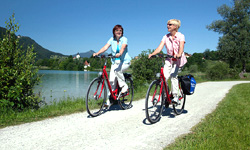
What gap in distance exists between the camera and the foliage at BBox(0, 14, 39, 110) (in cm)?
542

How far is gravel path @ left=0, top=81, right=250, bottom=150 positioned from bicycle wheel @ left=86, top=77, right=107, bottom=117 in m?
0.22

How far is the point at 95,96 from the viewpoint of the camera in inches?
194

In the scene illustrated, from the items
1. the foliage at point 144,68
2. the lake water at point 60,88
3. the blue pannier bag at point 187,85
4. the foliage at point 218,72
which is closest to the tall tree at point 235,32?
the foliage at point 218,72

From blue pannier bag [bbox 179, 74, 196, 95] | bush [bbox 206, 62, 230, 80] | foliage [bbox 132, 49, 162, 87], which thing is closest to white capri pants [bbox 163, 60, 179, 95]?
blue pannier bag [bbox 179, 74, 196, 95]

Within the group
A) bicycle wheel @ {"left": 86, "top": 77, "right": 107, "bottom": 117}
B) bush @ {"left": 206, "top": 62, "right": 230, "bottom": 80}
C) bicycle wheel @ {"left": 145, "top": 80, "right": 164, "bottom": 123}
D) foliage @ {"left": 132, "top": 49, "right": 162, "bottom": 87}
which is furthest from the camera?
bush @ {"left": 206, "top": 62, "right": 230, "bottom": 80}

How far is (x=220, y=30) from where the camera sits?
35.9 m

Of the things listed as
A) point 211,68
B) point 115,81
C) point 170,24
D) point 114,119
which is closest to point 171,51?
point 170,24

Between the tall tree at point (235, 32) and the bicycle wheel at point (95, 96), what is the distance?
33.1 meters

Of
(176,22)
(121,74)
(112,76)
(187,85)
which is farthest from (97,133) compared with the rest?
(176,22)

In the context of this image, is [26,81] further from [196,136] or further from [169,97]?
[196,136]

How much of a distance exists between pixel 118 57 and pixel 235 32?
35546mm

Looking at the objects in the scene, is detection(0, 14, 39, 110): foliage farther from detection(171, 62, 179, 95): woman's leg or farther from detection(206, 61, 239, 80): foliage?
detection(206, 61, 239, 80): foliage

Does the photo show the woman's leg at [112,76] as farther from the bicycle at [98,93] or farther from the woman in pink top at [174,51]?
the woman in pink top at [174,51]

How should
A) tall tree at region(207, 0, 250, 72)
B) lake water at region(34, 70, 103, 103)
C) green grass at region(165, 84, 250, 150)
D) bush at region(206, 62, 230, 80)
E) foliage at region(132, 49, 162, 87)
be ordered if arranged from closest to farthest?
green grass at region(165, 84, 250, 150) → lake water at region(34, 70, 103, 103) → foliage at region(132, 49, 162, 87) → bush at region(206, 62, 230, 80) → tall tree at region(207, 0, 250, 72)
